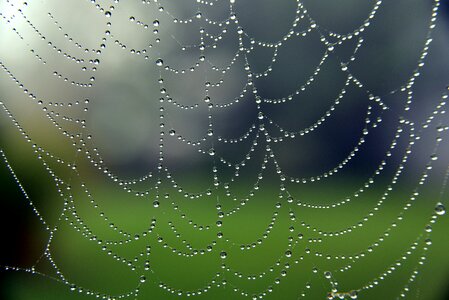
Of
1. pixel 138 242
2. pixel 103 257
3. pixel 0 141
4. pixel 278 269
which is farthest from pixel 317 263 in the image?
pixel 0 141

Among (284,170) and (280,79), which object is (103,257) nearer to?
(284,170)

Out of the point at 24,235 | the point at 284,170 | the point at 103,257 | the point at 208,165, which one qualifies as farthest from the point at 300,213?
the point at 24,235

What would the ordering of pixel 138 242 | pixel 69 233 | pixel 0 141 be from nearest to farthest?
1. pixel 0 141
2. pixel 69 233
3. pixel 138 242

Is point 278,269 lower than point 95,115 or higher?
lower

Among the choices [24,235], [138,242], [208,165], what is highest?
[208,165]

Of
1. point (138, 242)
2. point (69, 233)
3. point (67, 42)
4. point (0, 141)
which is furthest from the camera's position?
point (138, 242)

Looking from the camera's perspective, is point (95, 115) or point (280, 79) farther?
point (280, 79)
